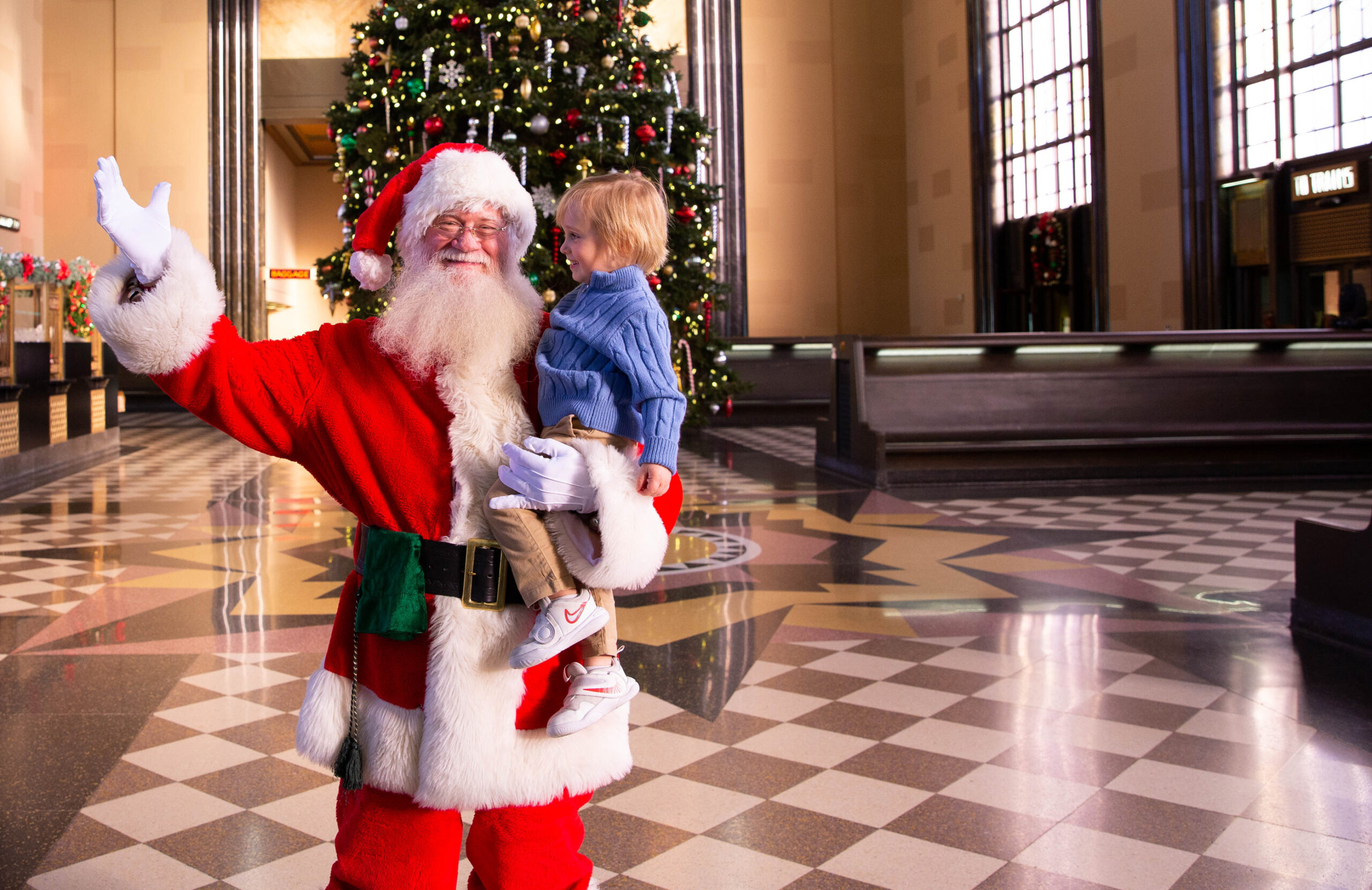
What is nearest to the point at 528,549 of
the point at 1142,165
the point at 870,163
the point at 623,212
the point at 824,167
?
the point at 623,212

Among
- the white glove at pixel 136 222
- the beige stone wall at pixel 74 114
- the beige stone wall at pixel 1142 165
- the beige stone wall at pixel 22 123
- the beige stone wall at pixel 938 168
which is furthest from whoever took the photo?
the beige stone wall at pixel 74 114

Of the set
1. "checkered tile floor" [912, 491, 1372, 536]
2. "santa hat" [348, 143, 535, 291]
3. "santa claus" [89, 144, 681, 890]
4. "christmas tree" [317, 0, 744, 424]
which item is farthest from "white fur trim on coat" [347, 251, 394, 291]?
"checkered tile floor" [912, 491, 1372, 536]

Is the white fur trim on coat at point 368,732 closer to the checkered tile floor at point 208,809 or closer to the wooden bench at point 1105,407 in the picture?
the checkered tile floor at point 208,809

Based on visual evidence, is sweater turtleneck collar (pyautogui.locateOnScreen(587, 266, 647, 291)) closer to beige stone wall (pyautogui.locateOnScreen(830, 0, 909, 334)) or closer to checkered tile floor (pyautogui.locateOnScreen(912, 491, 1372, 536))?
checkered tile floor (pyautogui.locateOnScreen(912, 491, 1372, 536))

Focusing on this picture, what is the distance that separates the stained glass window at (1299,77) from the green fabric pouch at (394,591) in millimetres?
12823

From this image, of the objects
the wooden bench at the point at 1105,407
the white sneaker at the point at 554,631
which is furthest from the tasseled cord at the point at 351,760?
the wooden bench at the point at 1105,407

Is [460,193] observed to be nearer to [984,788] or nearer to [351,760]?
[351,760]

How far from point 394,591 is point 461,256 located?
548 millimetres

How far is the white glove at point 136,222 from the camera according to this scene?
140cm

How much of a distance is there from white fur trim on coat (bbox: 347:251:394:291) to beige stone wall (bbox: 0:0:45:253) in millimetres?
17263

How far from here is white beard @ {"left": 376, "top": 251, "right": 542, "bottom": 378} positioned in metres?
1.66

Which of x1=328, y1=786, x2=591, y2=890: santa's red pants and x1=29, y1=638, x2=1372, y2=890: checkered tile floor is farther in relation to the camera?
x1=29, y1=638, x2=1372, y2=890: checkered tile floor

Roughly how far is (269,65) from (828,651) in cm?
1832

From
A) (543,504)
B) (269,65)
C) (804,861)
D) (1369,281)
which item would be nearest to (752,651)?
(804,861)
